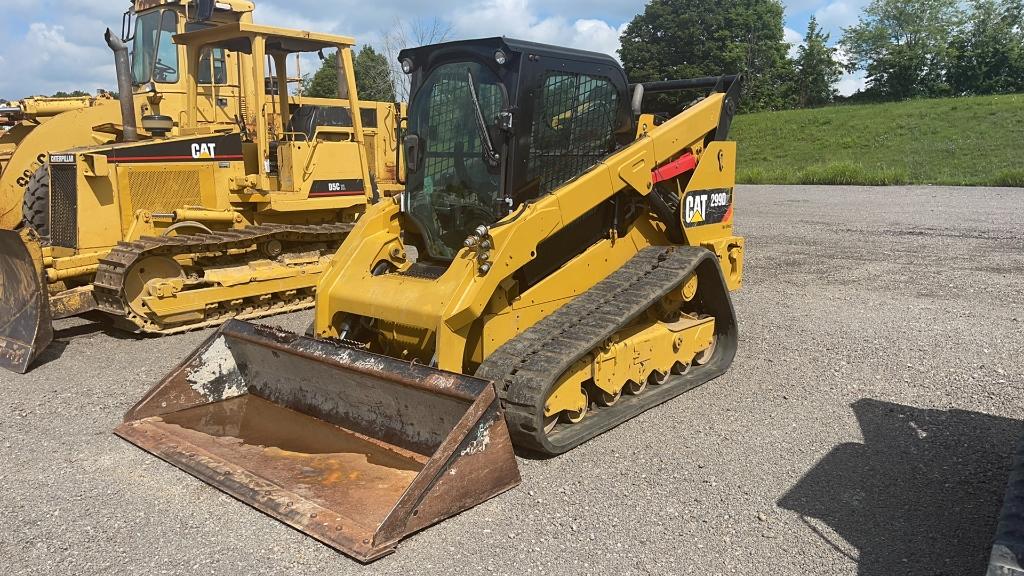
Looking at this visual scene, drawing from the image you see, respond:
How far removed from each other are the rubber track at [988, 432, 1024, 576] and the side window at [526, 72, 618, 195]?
3.05 m

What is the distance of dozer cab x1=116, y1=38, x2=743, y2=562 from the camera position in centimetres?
405

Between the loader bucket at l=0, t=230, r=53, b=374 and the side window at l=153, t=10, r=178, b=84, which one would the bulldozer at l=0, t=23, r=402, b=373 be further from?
the side window at l=153, t=10, r=178, b=84

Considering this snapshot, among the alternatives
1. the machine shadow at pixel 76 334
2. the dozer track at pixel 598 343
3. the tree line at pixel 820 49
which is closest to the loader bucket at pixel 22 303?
the machine shadow at pixel 76 334

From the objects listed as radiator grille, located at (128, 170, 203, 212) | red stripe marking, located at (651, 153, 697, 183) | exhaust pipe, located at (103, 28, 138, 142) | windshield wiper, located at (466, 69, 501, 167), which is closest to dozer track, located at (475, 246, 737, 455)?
red stripe marking, located at (651, 153, 697, 183)

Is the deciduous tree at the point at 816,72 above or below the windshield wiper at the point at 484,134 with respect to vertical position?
above

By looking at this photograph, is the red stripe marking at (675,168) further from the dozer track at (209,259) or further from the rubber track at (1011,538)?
the dozer track at (209,259)

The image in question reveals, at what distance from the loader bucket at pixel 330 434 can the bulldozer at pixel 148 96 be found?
503cm

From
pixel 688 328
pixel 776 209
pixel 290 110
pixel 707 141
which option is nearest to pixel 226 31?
pixel 290 110

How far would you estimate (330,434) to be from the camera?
474 cm

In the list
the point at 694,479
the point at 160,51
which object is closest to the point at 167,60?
the point at 160,51

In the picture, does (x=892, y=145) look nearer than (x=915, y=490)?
No

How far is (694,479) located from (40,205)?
23.9 ft

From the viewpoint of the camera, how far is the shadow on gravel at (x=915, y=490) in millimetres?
3428

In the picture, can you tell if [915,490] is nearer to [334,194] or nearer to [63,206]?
[334,194]
